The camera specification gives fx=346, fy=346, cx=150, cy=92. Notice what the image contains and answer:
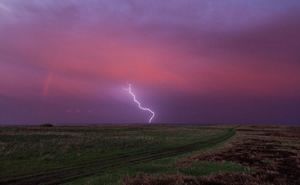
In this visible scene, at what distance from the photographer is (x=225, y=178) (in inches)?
933

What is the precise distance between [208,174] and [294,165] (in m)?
11.9

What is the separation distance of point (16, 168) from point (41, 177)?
5234 mm

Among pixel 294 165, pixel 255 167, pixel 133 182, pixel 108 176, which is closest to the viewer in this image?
pixel 133 182

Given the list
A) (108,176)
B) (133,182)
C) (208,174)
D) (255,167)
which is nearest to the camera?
(133,182)

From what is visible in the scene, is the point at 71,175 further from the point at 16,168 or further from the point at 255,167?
the point at 255,167

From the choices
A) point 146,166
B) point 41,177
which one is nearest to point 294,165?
point 146,166

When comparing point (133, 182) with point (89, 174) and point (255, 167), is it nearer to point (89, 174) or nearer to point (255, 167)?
point (89, 174)

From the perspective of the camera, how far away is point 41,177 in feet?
76.8

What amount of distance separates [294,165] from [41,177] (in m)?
22.6

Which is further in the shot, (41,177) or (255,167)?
(255,167)

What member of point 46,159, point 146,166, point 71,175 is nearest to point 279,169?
point 146,166

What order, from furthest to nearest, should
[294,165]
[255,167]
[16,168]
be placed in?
[294,165], [255,167], [16,168]

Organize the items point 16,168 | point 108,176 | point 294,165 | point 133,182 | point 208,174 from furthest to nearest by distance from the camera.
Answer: point 294,165, point 16,168, point 208,174, point 108,176, point 133,182

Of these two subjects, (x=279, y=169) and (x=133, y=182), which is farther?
(x=279, y=169)
